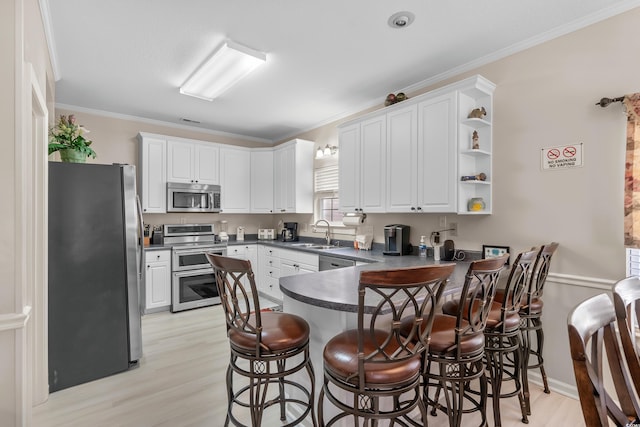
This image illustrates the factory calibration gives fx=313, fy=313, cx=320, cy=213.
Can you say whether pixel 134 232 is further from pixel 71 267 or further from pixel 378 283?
pixel 378 283

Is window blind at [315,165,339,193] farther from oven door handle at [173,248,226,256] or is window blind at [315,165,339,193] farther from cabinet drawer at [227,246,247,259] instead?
oven door handle at [173,248,226,256]

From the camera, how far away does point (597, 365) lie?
0.90m

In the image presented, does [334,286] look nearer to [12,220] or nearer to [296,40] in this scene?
[12,220]

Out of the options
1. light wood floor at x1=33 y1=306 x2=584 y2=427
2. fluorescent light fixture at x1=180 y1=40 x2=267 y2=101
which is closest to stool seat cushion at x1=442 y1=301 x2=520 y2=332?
Result: light wood floor at x1=33 y1=306 x2=584 y2=427

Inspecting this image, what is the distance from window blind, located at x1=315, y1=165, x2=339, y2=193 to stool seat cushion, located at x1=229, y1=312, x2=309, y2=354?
3.16m

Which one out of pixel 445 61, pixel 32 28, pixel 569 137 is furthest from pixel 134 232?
pixel 569 137

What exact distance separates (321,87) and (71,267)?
2.96 metres

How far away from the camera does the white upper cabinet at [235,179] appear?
17.0ft

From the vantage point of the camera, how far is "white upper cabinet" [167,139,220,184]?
4.69 metres

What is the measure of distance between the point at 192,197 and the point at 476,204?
12.9 ft

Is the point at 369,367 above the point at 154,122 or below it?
below

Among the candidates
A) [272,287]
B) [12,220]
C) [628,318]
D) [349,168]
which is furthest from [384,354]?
[272,287]

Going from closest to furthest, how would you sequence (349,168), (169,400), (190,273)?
(169,400) < (349,168) < (190,273)

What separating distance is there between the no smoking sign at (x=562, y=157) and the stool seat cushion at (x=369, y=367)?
2070 millimetres
